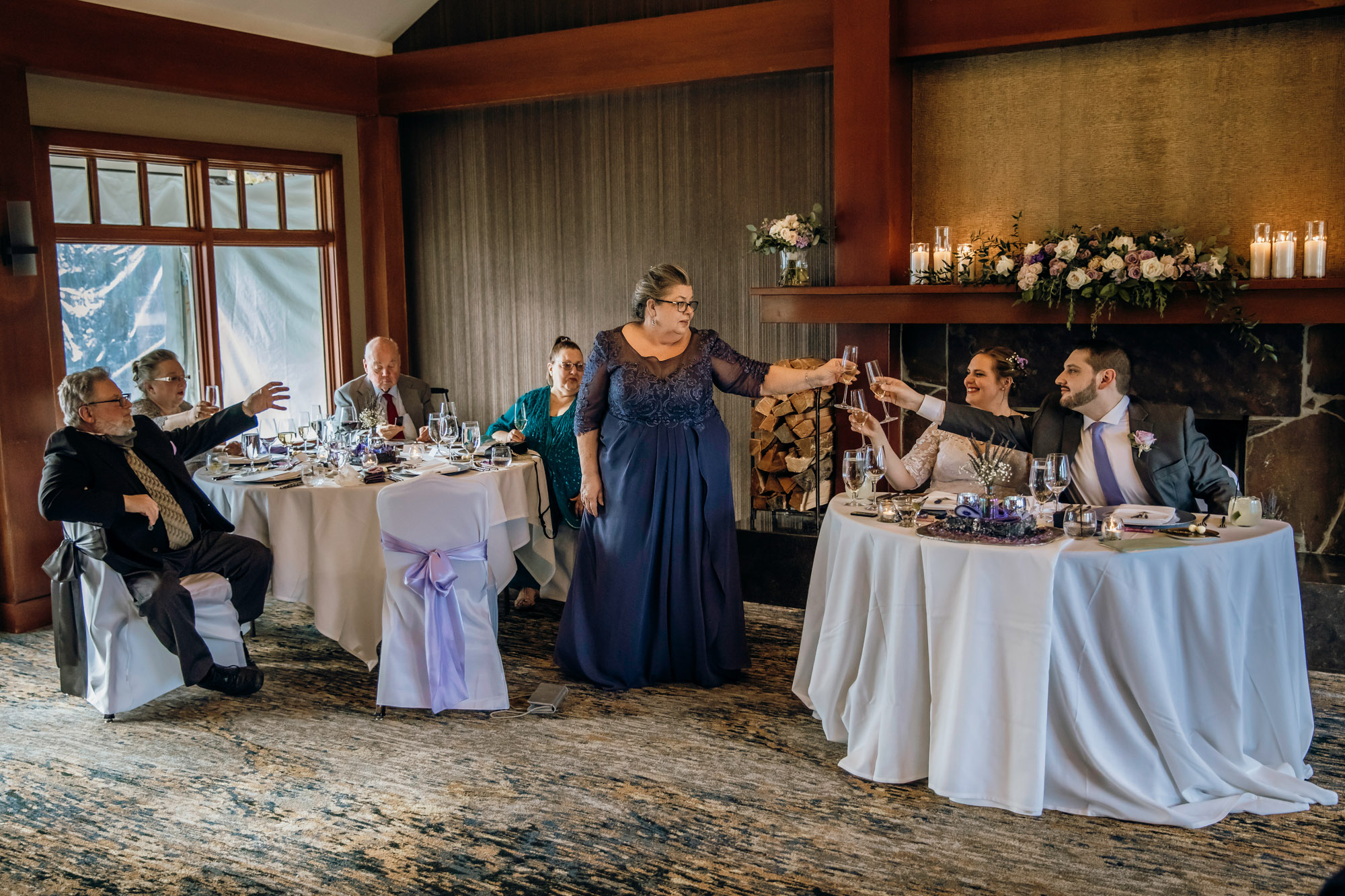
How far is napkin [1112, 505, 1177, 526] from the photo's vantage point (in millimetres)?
3396

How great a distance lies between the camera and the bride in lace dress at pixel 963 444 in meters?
4.20

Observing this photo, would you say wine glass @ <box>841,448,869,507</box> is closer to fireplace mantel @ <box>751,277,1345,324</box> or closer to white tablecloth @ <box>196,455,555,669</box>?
white tablecloth @ <box>196,455,555,669</box>

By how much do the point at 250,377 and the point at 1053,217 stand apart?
15.4 ft

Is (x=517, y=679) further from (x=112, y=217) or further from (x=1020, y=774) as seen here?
(x=112, y=217)

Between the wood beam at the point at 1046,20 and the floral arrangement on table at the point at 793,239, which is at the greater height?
the wood beam at the point at 1046,20

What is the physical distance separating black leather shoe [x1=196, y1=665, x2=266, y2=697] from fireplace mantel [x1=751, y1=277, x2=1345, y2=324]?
3.06m

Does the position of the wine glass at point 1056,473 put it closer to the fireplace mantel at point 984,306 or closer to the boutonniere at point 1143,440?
the boutonniere at point 1143,440

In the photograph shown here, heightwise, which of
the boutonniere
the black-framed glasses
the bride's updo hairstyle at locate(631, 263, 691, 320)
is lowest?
the boutonniere

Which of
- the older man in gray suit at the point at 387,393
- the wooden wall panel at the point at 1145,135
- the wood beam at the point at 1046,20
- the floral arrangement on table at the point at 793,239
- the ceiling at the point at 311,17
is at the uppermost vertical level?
the ceiling at the point at 311,17

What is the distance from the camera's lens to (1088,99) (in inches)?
211

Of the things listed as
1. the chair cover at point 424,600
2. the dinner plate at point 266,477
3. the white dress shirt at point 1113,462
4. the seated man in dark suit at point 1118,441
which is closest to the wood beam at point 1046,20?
the seated man in dark suit at point 1118,441

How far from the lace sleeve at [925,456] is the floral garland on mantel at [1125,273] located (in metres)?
1.00

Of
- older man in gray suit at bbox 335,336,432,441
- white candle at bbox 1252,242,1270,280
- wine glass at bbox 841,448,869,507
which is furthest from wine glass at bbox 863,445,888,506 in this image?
older man in gray suit at bbox 335,336,432,441

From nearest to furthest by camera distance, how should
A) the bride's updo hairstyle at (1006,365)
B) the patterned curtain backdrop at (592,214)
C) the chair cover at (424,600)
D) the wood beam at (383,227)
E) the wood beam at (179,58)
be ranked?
the chair cover at (424,600), the bride's updo hairstyle at (1006,365), the wood beam at (179,58), the patterned curtain backdrop at (592,214), the wood beam at (383,227)
